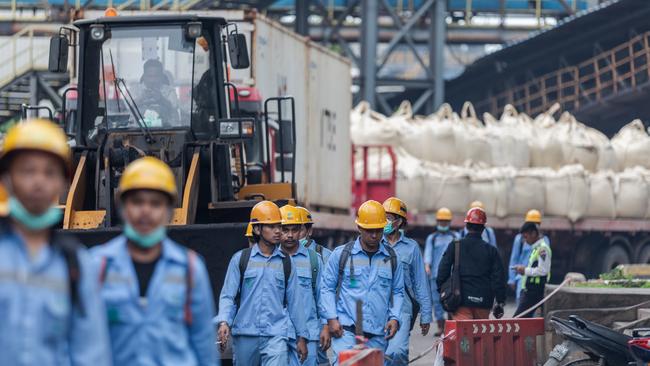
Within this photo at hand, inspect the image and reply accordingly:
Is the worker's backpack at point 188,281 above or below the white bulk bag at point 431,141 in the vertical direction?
below

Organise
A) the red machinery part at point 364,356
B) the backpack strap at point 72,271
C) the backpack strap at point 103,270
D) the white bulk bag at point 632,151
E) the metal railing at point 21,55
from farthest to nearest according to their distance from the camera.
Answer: the metal railing at point 21,55 → the white bulk bag at point 632,151 → the red machinery part at point 364,356 → the backpack strap at point 103,270 → the backpack strap at point 72,271

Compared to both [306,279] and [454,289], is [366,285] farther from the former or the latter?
[454,289]

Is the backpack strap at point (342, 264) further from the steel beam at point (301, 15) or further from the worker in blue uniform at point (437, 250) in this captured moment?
the steel beam at point (301, 15)

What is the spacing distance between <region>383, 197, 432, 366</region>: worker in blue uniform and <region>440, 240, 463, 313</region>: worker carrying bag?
118 centimetres

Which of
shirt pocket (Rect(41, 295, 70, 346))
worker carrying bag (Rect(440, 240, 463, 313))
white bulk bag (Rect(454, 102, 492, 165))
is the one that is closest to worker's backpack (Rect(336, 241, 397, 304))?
worker carrying bag (Rect(440, 240, 463, 313))

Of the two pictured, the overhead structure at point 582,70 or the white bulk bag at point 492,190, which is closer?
the white bulk bag at point 492,190

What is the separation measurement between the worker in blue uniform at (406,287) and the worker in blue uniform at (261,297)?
1.01 m

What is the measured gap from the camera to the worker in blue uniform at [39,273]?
5.27 m

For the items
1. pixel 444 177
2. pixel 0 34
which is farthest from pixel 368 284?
pixel 0 34

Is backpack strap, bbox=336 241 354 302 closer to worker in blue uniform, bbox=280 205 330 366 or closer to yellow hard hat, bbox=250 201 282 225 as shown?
worker in blue uniform, bbox=280 205 330 366

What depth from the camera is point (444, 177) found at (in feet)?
91.9

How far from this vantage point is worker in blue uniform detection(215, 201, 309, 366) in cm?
1058

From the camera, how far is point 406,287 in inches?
474

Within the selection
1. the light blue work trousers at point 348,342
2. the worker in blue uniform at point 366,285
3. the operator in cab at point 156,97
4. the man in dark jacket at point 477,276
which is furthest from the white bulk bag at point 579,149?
the light blue work trousers at point 348,342
